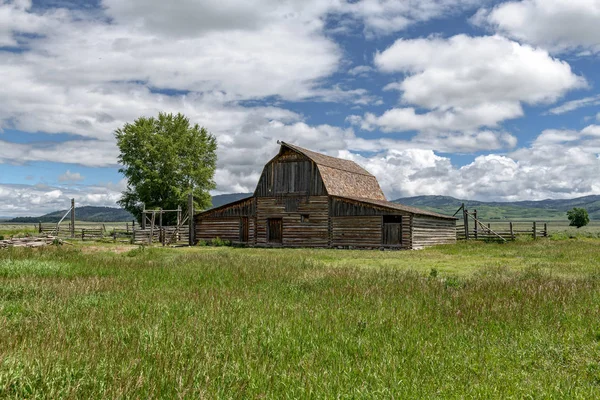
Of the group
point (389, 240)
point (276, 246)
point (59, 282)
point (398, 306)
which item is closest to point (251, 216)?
point (276, 246)

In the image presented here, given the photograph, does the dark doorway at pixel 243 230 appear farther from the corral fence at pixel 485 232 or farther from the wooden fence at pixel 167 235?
the corral fence at pixel 485 232

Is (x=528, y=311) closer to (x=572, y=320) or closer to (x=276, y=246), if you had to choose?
(x=572, y=320)

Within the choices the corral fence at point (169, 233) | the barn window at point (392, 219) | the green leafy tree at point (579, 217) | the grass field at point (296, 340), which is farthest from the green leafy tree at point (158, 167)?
the green leafy tree at point (579, 217)

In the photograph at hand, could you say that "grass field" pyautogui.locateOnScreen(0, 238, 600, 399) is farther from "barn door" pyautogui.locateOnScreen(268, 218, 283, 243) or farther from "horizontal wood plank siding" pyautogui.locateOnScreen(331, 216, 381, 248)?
"barn door" pyautogui.locateOnScreen(268, 218, 283, 243)

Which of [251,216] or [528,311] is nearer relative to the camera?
[528,311]

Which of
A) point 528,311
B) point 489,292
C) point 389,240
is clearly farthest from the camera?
point 389,240

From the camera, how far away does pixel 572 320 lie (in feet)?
25.3

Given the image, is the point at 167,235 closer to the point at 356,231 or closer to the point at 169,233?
the point at 169,233

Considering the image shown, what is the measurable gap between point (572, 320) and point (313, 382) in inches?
212

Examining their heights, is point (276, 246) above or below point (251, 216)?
below

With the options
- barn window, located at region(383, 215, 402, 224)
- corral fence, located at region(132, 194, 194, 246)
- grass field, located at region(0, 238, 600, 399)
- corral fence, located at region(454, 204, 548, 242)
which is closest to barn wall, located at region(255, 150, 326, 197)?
barn window, located at region(383, 215, 402, 224)

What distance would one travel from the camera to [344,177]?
4047 centimetres

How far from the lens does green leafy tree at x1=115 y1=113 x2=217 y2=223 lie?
53.0 meters

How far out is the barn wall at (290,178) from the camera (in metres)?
36.4
